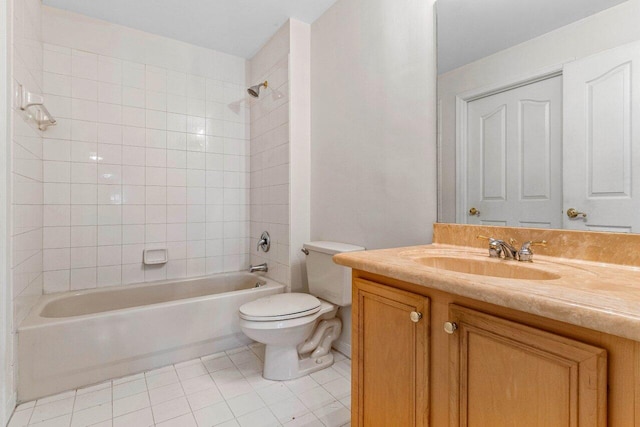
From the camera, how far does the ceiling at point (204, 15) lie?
7.02ft

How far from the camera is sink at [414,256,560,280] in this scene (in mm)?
961

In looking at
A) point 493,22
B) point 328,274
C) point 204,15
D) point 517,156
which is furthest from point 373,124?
point 204,15

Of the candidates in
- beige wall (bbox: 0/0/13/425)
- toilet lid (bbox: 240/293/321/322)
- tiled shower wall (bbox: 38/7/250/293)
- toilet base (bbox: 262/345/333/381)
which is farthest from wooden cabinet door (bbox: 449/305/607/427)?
tiled shower wall (bbox: 38/7/250/293)

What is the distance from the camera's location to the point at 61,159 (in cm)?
221

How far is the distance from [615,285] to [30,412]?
235cm

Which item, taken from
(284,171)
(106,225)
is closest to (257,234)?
(284,171)

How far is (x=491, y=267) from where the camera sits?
1092mm

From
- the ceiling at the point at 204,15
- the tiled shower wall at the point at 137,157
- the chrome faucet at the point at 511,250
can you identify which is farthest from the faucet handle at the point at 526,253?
the tiled shower wall at the point at 137,157

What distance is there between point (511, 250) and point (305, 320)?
1.11 meters

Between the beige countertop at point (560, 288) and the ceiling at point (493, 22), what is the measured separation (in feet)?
2.71

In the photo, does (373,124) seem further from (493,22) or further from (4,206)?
(4,206)

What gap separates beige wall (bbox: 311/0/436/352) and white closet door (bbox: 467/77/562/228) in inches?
8.3

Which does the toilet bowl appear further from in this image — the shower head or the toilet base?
the shower head

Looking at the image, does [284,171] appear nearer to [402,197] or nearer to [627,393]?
[402,197]
